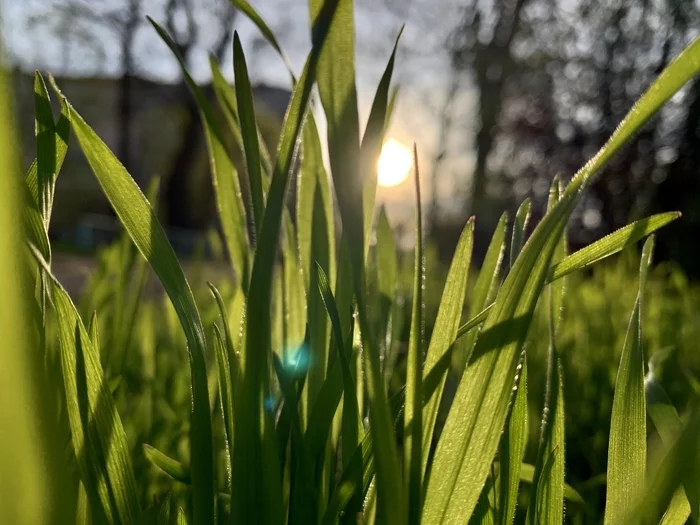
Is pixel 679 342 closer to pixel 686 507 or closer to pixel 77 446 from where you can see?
pixel 686 507

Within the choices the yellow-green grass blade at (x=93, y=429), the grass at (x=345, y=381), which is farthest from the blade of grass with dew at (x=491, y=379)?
the yellow-green grass blade at (x=93, y=429)

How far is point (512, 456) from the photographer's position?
0.28 meters

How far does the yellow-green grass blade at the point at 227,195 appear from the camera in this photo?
0.34 meters

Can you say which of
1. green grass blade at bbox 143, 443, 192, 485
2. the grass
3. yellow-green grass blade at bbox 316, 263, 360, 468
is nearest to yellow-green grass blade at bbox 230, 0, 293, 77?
the grass

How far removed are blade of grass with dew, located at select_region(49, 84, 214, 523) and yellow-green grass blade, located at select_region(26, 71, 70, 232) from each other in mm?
17

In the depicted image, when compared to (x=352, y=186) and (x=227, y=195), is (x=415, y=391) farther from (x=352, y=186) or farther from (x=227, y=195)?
(x=227, y=195)

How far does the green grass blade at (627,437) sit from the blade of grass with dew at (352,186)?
0.10m

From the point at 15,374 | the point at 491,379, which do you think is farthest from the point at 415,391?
the point at 15,374

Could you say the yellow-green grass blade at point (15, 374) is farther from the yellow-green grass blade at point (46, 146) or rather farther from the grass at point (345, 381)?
the yellow-green grass blade at point (46, 146)

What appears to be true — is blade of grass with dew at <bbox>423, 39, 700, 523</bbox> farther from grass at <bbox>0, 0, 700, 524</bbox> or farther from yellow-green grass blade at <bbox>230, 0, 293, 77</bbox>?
yellow-green grass blade at <bbox>230, 0, 293, 77</bbox>

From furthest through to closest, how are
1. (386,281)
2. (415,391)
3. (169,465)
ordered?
(386,281)
(169,465)
(415,391)

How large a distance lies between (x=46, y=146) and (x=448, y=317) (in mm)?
177

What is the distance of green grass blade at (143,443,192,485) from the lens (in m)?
0.31

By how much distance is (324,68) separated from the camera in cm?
23
